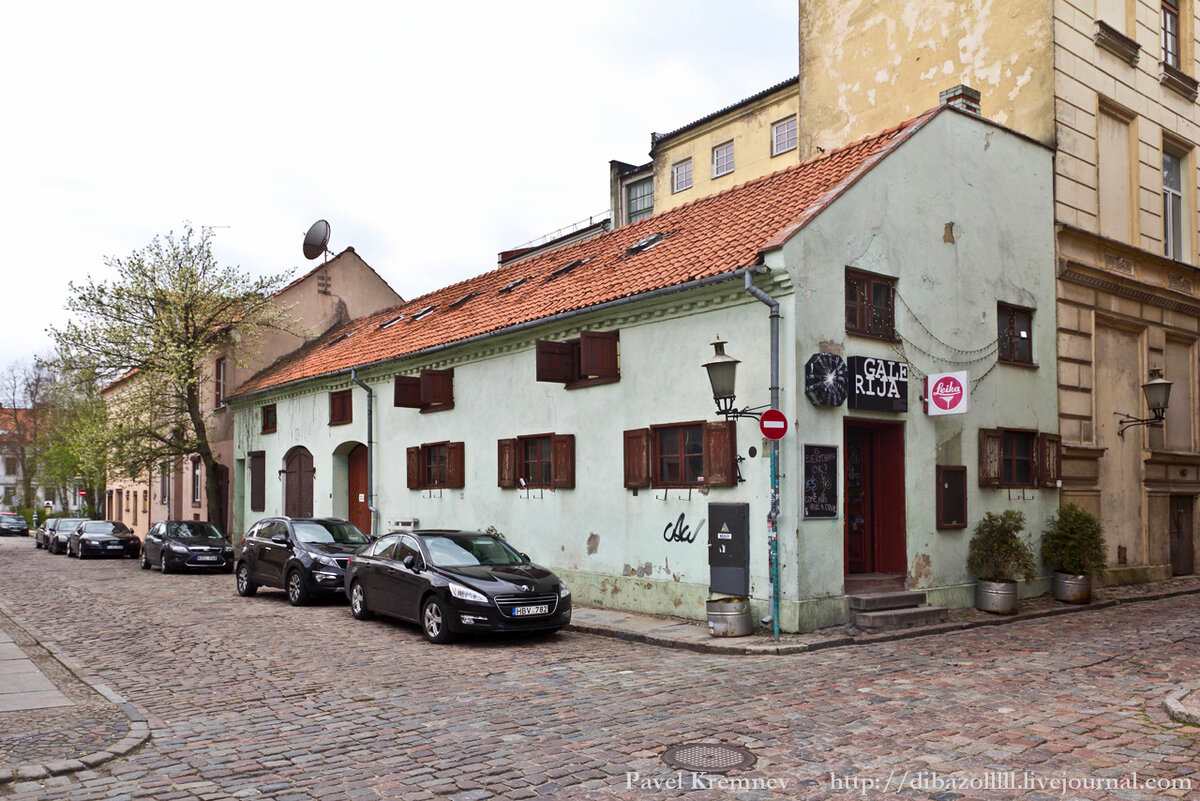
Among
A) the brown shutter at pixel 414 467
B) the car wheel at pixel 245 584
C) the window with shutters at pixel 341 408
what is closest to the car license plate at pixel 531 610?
the car wheel at pixel 245 584

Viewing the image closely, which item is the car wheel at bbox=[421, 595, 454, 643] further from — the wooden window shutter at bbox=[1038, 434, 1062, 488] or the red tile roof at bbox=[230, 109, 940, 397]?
the wooden window shutter at bbox=[1038, 434, 1062, 488]

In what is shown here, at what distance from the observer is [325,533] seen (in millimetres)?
18141

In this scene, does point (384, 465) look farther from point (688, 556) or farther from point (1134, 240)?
point (1134, 240)

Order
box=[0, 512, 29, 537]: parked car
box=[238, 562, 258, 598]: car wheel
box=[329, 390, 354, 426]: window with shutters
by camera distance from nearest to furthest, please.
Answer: box=[238, 562, 258, 598]: car wheel, box=[329, 390, 354, 426]: window with shutters, box=[0, 512, 29, 537]: parked car

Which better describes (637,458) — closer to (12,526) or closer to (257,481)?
(257,481)

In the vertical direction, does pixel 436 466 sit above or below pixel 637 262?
below

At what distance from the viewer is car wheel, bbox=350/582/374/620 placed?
14738 millimetres

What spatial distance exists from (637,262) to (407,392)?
641 cm

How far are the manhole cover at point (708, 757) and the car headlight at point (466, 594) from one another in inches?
214

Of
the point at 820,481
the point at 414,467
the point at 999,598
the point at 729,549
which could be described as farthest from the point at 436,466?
the point at 999,598

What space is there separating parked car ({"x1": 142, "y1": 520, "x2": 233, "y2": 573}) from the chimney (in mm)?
20221

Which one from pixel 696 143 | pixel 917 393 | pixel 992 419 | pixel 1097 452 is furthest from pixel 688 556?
pixel 696 143

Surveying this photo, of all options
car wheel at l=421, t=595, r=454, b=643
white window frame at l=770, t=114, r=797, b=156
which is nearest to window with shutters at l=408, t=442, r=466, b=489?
car wheel at l=421, t=595, r=454, b=643

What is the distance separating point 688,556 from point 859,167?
6.33 metres
